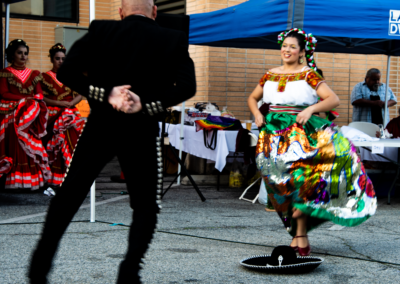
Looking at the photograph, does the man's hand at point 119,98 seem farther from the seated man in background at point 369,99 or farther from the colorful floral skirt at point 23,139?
the seated man in background at point 369,99

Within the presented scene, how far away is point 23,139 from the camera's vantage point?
749cm

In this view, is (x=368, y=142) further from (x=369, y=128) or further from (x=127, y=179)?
(x=127, y=179)

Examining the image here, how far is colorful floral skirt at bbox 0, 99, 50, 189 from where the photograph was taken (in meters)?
7.44

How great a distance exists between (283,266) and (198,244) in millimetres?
1109

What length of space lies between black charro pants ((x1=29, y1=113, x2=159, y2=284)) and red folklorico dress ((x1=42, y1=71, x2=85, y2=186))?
505 centimetres

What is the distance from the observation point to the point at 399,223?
6312mm

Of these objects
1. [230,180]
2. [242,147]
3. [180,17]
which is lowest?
[230,180]

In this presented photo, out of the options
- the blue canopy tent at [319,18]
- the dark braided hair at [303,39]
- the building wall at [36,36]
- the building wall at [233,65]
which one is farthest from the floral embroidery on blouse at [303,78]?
the building wall at [36,36]

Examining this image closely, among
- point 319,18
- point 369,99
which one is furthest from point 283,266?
point 369,99

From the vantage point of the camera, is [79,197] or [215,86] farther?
[215,86]

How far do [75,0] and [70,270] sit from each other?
31.8 feet

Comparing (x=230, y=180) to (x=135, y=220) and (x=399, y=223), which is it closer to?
(x=399, y=223)

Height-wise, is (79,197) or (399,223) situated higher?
(79,197)

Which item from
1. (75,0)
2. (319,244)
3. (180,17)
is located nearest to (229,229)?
(319,244)
